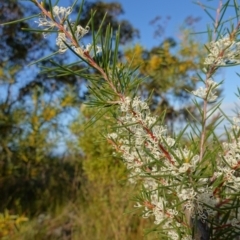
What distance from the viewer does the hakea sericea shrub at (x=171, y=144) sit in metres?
0.45

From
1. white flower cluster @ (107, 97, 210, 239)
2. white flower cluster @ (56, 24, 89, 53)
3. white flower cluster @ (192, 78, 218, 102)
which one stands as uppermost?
white flower cluster @ (56, 24, 89, 53)

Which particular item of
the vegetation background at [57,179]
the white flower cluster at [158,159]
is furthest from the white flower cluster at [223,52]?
the vegetation background at [57,179]

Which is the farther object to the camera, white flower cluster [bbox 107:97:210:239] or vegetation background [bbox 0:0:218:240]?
vegetation background [bbox 0:0:218:240]

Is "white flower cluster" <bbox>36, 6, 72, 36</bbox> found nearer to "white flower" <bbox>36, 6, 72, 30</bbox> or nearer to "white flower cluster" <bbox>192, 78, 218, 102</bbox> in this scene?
"white flower" <bbox>36, 6, 72, 30</bbox>

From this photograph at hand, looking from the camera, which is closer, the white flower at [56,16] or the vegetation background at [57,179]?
the white flower at [56,16]

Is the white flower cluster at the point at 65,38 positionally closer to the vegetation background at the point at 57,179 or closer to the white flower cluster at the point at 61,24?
the white flower cluster at the point at 61,24

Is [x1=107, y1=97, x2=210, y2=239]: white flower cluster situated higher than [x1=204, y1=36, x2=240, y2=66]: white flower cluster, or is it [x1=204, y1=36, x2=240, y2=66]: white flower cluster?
[x1=204, y1=36, x2=240, y2=66]: white flower cluster

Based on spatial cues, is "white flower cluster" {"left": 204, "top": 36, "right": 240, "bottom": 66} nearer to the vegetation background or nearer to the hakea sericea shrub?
the hakea sericea shrub

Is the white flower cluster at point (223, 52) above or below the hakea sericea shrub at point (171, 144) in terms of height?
above

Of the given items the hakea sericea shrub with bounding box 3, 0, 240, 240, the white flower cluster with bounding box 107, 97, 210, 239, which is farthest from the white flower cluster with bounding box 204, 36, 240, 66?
the white flower cluster with bounding box 107, 97, 210, 239

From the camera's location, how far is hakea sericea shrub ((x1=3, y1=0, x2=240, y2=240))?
447 millimetres

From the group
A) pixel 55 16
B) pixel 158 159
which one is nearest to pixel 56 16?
pixel 55 16

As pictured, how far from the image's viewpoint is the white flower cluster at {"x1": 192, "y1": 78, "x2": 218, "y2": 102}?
512 mm

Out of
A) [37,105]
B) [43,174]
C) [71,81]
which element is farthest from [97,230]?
[71,81]
